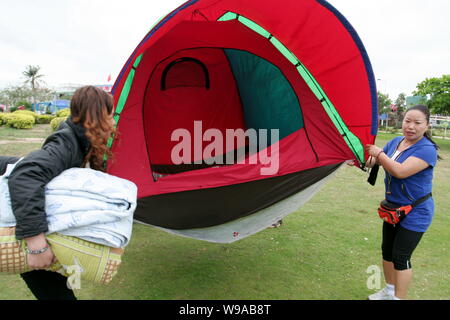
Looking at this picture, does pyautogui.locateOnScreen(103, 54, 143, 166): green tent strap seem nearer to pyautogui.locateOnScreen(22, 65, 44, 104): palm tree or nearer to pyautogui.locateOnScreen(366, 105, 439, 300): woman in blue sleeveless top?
pyautogui.locateOnScreen(366, 105, 439, 300): woman in blue sleeveless top

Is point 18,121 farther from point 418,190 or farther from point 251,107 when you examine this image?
point 418,190

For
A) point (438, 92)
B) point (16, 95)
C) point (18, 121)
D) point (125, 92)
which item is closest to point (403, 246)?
point (125, 92)

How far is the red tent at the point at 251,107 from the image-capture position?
2324mm

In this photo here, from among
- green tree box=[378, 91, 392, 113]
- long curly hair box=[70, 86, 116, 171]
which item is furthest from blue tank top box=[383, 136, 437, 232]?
green tree box=[378, 91, 392, 113]

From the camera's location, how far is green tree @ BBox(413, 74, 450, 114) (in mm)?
14141

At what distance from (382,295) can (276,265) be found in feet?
2.81

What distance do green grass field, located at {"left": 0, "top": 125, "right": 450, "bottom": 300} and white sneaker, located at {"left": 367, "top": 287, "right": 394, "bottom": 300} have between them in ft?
0.28

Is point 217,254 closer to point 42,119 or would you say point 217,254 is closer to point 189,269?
point 189,269

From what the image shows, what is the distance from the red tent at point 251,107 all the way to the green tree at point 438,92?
526 inches

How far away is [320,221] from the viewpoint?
408 centimetres

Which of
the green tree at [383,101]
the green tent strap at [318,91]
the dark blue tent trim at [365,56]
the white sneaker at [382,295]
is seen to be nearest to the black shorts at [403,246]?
the white sneaker at [382,295]

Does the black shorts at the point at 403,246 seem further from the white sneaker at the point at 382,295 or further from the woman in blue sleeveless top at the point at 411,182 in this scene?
the white sneaker at the point at 382,295
